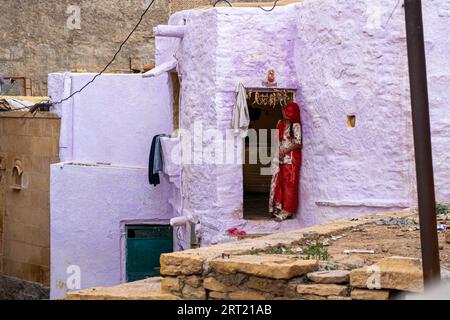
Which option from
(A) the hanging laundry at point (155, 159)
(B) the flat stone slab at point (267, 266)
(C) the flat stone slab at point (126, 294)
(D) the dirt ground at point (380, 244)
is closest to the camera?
(B) the flat stone slab at point (267, 266)

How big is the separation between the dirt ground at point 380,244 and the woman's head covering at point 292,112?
3.82 meters

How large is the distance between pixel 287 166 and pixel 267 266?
23.0ft

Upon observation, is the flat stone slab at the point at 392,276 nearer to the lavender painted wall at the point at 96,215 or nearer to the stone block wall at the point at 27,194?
the lavender painted wall at the point at 96,215

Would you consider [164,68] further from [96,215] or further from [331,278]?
[331,278]

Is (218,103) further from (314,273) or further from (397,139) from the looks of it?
(314,273)

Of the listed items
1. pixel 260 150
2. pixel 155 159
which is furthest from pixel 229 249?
pixel 260 150

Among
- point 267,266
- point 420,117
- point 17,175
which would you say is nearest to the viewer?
point 420,117

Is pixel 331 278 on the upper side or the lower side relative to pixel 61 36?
lower

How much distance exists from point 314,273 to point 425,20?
6.43 metres

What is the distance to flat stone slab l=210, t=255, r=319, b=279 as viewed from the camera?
5.20 metres

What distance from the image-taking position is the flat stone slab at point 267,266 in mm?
5203

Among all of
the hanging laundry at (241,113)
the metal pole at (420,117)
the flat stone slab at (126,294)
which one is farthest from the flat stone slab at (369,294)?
the hanging laundry at (241,113)

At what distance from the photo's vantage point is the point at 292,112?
12.0 metres

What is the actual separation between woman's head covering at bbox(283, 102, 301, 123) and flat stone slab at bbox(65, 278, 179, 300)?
6255 millimetres
